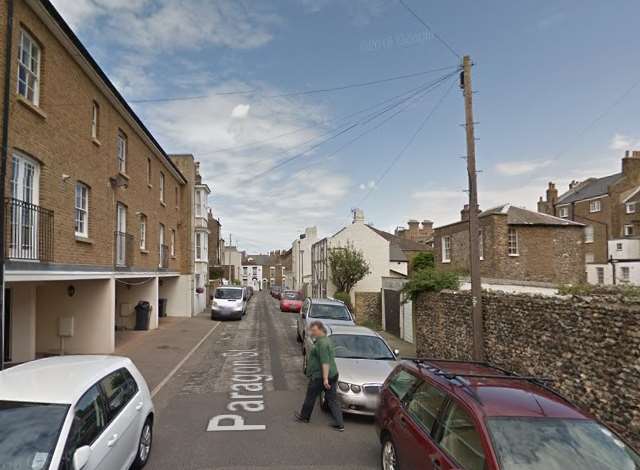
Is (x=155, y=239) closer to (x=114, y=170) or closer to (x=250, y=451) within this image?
(x=114, y=170)

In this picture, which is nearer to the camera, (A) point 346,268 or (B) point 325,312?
(B) point 325,312

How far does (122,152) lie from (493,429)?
1596 centimetres

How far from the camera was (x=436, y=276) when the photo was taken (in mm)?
13547

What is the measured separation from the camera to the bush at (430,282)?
43.6 feet

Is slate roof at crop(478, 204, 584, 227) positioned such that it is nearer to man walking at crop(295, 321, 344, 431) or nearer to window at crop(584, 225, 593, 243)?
man walking at crop(295, 321, 344, 431)

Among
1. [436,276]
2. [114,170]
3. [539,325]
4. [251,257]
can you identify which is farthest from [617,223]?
[251,257]

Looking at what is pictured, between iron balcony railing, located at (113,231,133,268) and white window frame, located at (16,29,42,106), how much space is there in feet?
19.2

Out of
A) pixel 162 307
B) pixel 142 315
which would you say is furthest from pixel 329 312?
pixel 162 307

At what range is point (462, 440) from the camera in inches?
145

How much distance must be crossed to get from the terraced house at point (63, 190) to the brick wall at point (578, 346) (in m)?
9.82

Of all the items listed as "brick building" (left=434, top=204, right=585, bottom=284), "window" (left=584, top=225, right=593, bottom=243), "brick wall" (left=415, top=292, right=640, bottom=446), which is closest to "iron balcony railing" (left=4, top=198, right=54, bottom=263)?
"brick wall" (left=415, top=292, right=640, bottom=446)

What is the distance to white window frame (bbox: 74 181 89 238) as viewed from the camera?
11.8 m

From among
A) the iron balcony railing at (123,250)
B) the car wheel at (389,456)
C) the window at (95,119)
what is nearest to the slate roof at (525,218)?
the iron balcony railing at (123,250)

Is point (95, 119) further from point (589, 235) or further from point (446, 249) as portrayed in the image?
point (589, 235)
